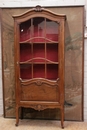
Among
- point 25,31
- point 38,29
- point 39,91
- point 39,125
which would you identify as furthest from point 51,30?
point 39,125

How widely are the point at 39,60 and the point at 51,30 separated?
0.49m

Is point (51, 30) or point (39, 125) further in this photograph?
point (39, 125)

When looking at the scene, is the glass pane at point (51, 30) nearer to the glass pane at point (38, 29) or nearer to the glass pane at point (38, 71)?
the glass pane at point (38, 29)

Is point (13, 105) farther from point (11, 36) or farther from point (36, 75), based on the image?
point (11, 36)

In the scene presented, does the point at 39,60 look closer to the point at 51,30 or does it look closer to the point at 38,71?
the point at 38,71

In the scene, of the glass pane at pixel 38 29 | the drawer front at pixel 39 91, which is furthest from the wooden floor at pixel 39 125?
the glass pane at pixel 38 29

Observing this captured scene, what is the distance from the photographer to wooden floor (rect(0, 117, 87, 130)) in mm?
2965

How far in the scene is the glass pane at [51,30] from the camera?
2.89 meters

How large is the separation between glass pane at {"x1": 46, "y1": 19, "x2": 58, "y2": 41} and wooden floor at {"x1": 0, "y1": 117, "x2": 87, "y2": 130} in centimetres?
133

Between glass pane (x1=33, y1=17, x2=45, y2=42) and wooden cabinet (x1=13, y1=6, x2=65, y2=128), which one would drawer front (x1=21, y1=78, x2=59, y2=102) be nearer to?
wooden cabinet (x1=13, y1=6, x2=65, y2=128)

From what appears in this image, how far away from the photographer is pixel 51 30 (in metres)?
2.95

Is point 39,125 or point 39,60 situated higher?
point 39,60

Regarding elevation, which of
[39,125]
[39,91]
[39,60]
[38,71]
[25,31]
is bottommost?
[39,125]

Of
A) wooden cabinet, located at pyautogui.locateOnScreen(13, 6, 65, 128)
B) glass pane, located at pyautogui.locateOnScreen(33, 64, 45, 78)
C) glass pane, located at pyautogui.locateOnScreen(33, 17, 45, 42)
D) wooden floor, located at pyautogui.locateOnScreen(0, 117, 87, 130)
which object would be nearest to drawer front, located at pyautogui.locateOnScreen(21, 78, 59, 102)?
wooden cabinet, located at pyautogui.locateOnScreen(13, 6, 65, 128)
